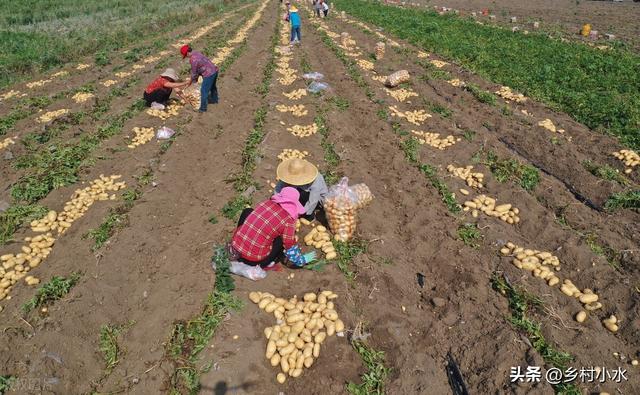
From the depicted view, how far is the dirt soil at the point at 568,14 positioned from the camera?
886 inches

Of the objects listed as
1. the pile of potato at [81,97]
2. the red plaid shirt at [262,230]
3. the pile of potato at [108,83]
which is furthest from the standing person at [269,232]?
the pile of potato at [108,83]

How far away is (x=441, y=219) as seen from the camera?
6.57 m

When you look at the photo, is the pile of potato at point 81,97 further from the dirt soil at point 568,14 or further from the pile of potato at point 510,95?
the dirt soil at point 568,14

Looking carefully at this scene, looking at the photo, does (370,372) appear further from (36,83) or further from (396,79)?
(36,83)

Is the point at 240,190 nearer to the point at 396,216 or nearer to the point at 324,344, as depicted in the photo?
the point at 396,216

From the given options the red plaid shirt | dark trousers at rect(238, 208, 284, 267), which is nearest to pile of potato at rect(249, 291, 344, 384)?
dark trousers at rect(238, 208, 284, 267)

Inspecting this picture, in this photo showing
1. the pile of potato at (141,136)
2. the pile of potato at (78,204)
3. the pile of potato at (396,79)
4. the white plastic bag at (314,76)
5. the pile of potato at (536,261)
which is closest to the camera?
Result: the pile of potato at (536,261)

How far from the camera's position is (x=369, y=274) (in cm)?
545

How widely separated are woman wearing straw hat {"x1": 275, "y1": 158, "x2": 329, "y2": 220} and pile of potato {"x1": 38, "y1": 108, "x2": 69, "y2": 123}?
8.95 metres

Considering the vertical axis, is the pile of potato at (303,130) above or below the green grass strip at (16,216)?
above

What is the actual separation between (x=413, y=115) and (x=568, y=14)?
28173mm

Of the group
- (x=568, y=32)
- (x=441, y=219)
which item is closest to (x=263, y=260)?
(x=441, y=219)

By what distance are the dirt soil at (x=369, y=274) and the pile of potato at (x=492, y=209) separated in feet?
0.63

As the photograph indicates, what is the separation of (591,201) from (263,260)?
6.46m
